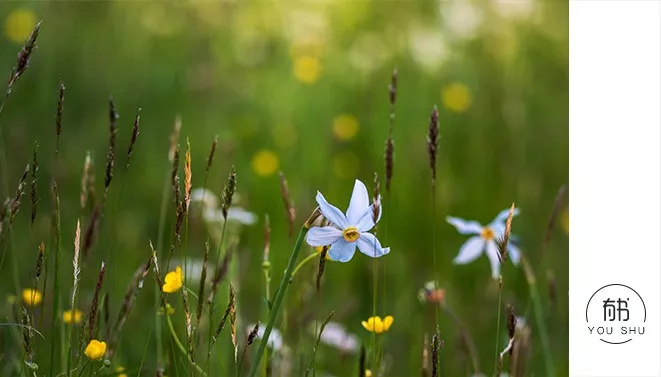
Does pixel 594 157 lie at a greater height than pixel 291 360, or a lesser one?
greater

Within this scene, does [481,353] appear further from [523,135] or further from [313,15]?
[313,15]

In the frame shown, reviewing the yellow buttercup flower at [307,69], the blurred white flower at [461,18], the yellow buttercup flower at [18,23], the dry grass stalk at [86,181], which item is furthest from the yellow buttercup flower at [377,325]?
the yellow buttercup flower at [18,23]

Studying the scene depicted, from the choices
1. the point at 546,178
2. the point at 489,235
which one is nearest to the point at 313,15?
the point at 546,178

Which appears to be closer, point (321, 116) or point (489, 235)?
point (489, 235)

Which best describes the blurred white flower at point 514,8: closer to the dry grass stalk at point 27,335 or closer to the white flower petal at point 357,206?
the white flower petal at point 357,206

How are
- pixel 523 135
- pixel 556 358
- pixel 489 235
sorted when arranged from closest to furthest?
pixel 489 235
pixel 556 358
pixel 523 135

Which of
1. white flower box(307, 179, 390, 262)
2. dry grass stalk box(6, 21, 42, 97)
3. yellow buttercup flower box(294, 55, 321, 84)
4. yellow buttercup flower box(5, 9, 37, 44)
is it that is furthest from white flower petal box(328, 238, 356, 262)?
yellow buttercup flower box(5, 9, 37, 44)
